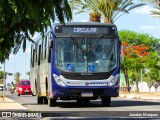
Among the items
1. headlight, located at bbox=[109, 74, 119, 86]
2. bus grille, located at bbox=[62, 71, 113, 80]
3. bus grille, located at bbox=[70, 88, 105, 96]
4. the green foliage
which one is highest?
the green foliage

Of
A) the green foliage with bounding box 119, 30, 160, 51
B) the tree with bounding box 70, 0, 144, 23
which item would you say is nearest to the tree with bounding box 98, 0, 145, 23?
the tree with bounding box 70, 0, 144, 23

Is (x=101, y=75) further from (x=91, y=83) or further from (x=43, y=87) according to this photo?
(x=43, y=87)

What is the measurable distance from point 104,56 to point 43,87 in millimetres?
4423

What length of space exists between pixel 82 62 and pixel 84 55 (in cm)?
33

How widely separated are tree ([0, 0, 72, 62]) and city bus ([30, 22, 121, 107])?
10124 millimetres

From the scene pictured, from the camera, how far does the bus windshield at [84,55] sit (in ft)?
75.5

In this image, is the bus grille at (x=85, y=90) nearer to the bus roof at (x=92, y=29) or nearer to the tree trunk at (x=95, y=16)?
the bus roof at (x=92, y=29)

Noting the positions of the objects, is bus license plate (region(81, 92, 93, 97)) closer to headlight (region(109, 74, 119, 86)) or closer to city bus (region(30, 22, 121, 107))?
city bus (region(30, 22, 121, 107))

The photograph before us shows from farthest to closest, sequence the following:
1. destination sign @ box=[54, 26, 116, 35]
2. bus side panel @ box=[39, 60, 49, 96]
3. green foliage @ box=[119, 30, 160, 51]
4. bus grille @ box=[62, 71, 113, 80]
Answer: green foliage @ box=[119, 30, 160, 51], bus side panel @ box=[39, 60, 49, 96], destination sign @ box=[54, 26, 116, 35], bus grille @ box=[62, 71, 113, 80]

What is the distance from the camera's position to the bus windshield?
2302 centimetres

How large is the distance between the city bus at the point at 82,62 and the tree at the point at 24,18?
1012 cm

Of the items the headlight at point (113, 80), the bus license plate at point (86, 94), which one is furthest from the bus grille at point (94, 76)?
the bus license plate at point (86, 94)

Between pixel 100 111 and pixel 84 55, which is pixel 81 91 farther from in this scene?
pixel 100 111

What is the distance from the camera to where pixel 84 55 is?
23.2 metres
